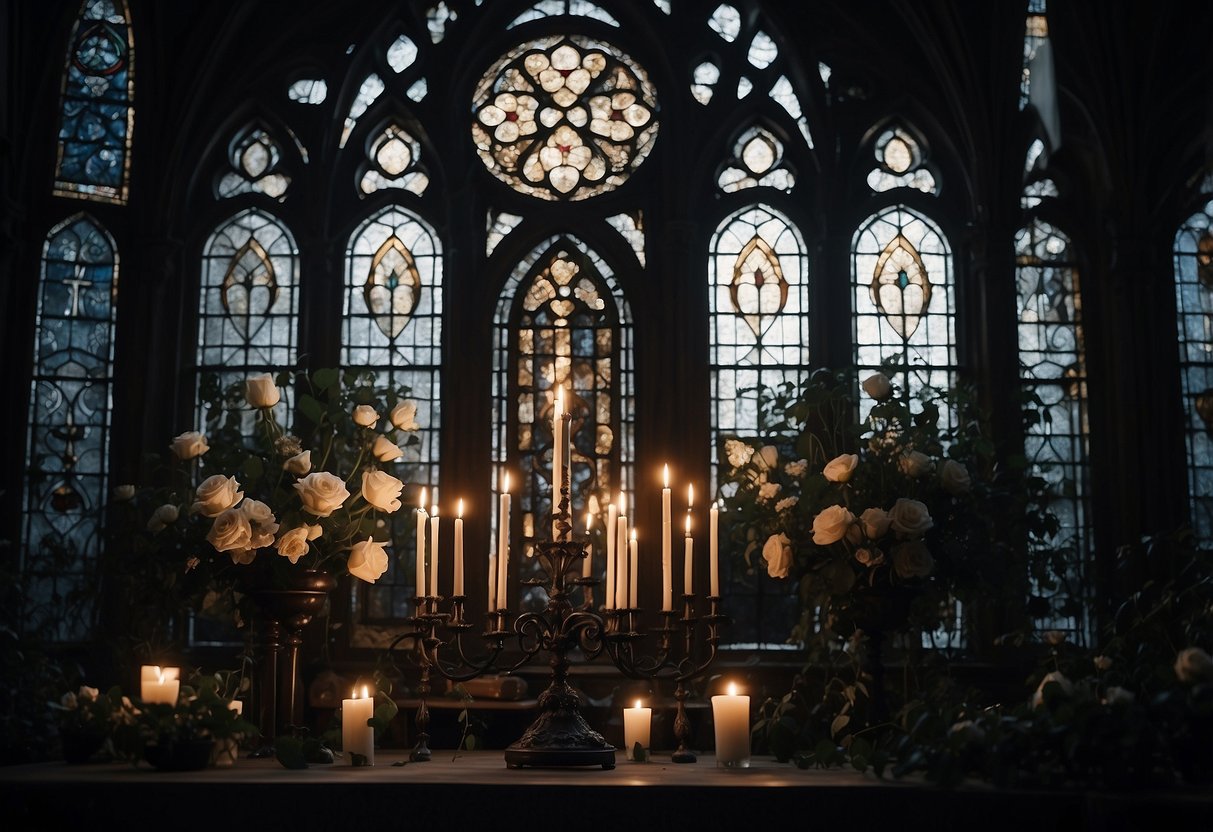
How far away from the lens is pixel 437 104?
30.7 feet

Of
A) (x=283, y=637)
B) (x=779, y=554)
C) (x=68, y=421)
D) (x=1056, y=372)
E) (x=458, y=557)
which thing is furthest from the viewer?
(x=1056, y=372)

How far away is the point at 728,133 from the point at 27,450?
450 centimetres

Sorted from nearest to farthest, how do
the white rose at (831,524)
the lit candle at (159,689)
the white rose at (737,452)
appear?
1. the lit candle at (159,689)
2. the white rose at (831,524)
3. the white rose at (737,452)

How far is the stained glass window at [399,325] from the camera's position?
8703 millimetres

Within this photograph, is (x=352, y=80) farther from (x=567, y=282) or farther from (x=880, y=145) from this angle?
(x=880, y=145)

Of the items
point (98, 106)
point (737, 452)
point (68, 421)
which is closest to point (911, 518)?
point (737, 452)

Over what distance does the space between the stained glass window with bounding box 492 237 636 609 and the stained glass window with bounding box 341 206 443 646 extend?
1.30 ft

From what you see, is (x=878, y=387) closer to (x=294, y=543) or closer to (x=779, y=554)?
(x=779, y=554)

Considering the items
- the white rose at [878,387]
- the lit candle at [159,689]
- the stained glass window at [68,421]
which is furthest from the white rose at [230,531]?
the stained glass window at [68,421]

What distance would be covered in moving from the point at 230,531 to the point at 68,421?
4.48 meters

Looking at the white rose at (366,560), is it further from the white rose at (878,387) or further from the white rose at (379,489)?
the white rose at (878,387)

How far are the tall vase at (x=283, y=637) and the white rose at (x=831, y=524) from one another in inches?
63.1

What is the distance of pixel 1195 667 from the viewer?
11.0ft


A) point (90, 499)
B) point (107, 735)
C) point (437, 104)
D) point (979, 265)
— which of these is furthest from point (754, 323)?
point (107, 735)
